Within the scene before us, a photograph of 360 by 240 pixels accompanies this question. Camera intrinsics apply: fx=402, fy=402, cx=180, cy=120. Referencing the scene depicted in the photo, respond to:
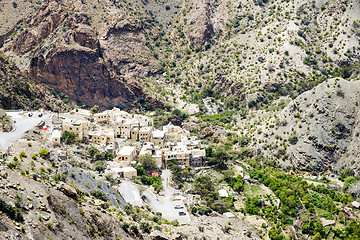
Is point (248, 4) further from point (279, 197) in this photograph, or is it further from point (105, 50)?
point (279, 197)

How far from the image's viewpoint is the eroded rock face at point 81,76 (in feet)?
341

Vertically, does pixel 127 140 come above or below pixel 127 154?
below

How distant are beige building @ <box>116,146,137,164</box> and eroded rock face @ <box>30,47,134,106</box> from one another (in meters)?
41.1

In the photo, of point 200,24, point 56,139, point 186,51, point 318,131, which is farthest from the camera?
Answer: point 200,24

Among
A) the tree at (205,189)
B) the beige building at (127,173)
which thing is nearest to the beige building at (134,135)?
the beige building at (127,173)

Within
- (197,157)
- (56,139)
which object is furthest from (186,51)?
(56,139)

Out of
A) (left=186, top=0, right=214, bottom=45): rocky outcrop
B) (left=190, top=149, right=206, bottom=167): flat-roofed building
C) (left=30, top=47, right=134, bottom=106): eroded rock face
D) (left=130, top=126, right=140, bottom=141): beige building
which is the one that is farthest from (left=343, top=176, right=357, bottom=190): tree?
(left=186, top=0, right=214, bottom=45): rocky outcrop

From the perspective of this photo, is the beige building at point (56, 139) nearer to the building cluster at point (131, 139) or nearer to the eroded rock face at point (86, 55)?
the building cluster at point (131, 139)

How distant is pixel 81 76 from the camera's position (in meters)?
107

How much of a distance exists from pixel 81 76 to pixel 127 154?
48653mm

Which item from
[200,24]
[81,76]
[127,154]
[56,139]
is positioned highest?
[200,24]

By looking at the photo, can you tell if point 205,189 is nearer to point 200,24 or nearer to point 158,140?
point 158,140

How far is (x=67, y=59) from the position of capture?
347 ft

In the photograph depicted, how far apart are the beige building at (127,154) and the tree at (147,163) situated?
67.4 inches
